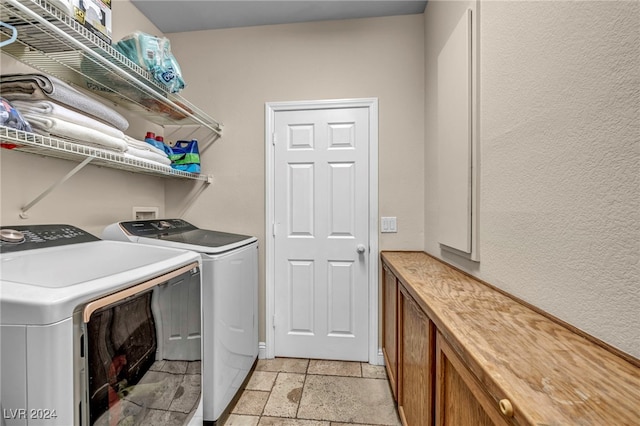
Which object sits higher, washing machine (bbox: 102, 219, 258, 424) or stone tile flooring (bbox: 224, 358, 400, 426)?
washing machine (bbox: 102, 219, 258, 424)

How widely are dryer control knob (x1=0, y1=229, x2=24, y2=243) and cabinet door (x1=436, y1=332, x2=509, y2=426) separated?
61.6 inches

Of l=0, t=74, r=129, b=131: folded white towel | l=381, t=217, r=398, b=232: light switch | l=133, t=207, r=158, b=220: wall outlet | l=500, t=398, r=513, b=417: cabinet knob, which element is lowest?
l=500, t=398, r=513, b=417: cabinet knob

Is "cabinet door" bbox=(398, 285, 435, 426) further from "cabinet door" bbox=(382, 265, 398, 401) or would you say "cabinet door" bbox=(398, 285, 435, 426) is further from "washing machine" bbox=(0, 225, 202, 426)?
"washing machine" bbox=(0, 225, 202, 426)

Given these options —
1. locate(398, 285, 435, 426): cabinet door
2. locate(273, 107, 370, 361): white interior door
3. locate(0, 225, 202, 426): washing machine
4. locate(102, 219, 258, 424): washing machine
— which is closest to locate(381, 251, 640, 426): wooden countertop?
locate(398, 285, 435, 426): cabinet door

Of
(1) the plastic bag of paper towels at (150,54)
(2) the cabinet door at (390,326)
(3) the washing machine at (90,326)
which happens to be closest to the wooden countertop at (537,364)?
(2) the cabinet door at (390,326)

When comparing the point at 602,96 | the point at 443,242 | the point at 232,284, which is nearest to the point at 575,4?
the point at 602,96

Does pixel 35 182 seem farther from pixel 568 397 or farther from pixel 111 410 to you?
pixel 568 397

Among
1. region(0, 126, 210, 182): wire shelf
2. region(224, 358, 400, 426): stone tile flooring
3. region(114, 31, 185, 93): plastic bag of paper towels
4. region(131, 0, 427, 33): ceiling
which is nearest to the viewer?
region(0, 126, 210, 182): wire shelf

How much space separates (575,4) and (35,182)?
2.18 metres

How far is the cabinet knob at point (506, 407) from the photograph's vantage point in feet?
1.64

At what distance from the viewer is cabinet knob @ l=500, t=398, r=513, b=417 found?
0.50 metres

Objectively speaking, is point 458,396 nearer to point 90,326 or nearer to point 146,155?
point 90,326

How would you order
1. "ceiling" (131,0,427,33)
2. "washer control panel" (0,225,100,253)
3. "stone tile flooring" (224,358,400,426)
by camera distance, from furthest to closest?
"ceiling" (131,0,427,33) → "stone tile flooring" (224,358,400,426) → "washer control panel" (0,225,100,253)

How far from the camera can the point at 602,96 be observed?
679 millimetres
